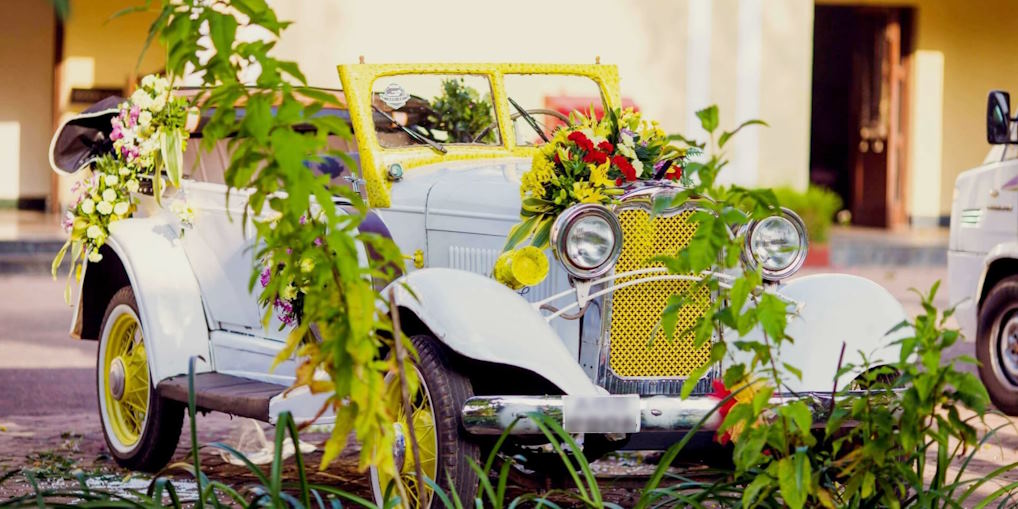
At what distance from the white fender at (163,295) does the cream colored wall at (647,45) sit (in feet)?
31.0

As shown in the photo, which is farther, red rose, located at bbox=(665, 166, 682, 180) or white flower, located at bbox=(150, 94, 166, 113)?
white flower, located at bbox=(150, 94, 166, 113)

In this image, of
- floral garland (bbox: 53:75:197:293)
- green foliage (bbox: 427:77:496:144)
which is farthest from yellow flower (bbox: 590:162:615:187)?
floral garland (bbox: 53:75:197:293)

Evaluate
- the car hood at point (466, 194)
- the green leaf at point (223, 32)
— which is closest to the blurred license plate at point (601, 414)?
the car hood at point (466, 194)

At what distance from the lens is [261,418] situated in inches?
207

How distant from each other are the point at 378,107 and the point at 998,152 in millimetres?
3556

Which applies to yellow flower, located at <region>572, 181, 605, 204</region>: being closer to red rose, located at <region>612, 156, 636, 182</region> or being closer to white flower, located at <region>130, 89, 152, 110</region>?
red rose, located at <region>612, 156, 636, 182</region>

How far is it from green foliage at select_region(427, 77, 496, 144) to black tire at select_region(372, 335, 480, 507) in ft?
6.21

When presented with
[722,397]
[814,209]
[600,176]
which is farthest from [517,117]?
[814,209]

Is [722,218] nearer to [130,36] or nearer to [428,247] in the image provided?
[428,247]

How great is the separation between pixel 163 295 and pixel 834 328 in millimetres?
2589

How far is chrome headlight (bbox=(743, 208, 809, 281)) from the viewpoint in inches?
197

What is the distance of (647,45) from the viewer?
54.6 feet

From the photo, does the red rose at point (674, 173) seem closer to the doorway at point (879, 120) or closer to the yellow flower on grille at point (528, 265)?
the yellow flower on grille at point (528, 265)

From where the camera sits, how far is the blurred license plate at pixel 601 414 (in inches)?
176
